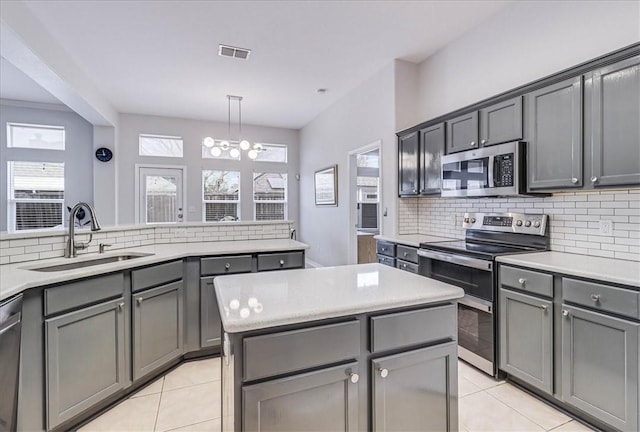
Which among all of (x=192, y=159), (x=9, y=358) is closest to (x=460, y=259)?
(x=9, y=358)

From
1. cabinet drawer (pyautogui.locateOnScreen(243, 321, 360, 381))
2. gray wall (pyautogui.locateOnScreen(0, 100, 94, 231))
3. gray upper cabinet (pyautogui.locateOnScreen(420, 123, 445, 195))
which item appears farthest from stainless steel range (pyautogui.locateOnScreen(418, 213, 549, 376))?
gray wall (pyautogui.locateOnScreen(0, 100, 94, 231))

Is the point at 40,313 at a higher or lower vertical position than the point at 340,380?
higher

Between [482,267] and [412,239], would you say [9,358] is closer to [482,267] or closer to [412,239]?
[482,267]

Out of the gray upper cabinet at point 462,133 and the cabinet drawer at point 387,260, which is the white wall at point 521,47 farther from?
the cabinet drawer at point 387,260

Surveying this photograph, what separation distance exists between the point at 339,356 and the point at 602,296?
1505 mm

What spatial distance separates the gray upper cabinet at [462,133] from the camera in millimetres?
2883

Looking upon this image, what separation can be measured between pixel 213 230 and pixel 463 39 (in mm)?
3293

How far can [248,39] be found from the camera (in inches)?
140

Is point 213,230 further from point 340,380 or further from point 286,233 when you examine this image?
point 340,380

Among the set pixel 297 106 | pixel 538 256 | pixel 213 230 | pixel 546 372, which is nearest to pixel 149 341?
pixel 213 230

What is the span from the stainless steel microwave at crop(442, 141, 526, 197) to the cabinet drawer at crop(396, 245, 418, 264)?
2.07ft

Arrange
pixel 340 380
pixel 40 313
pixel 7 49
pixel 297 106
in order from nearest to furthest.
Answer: pixel 340 380 → pixel 40 313 → pixel 7 49 → pixel 297 106

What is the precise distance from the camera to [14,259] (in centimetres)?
201

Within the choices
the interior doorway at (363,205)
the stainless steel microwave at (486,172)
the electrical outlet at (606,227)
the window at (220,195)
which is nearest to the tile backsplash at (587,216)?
the electrical outlet at (606,227)
